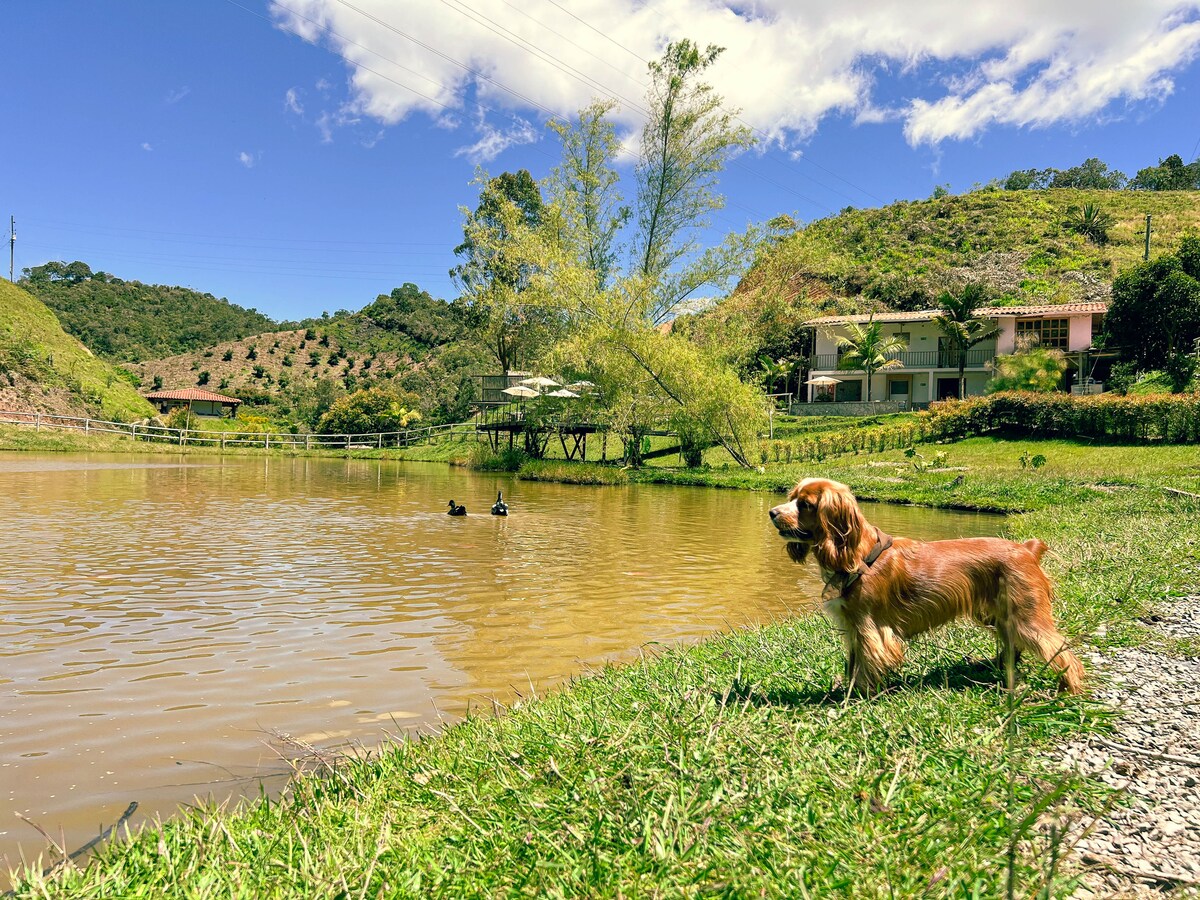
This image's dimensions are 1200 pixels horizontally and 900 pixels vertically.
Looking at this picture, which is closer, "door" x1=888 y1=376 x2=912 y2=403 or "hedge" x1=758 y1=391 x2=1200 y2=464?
"hedge" x1=758 y1=391 x2=1200 y2=464

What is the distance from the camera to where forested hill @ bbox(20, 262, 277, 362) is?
271 ft

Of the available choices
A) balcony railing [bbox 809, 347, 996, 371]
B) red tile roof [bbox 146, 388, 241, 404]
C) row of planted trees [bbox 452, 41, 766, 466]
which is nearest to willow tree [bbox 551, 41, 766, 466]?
row of planted trees [bbox 452, 41, 766, 466]

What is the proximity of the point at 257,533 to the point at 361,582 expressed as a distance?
17.4 feet

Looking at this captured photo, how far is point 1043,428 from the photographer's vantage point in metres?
29.1

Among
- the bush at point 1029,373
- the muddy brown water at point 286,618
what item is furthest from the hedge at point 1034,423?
the muddy brown water at point 286,618

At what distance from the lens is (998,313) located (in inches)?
1737

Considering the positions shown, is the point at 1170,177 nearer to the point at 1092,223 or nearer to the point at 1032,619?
the point at 1092,223

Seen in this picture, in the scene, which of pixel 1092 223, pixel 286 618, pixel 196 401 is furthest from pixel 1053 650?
pixel 1092 223

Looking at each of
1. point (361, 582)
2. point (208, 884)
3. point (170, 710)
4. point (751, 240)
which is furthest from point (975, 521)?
point (751, 240)

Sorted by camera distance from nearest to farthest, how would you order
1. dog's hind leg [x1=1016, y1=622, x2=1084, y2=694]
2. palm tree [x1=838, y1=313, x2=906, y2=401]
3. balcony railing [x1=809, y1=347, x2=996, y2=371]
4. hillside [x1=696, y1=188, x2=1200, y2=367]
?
dog's hind leg [x1=1016, y1=622, x2=1084, y2=694], hillside [x1=696, y1=188, x2=1200, y2=367], palm tree [x1=838, y1=313, x2=906, y2=401], balcony railing [x1=809, y1=347, x2=996, y2=371]

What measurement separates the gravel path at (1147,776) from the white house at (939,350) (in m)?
41.5

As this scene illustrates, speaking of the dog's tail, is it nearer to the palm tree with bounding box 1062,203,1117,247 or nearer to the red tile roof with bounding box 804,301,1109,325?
the red tile roof with bounding box 804,301,1109,325

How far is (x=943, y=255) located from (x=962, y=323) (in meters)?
23.3

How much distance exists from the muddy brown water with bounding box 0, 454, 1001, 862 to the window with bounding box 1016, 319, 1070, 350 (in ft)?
102
